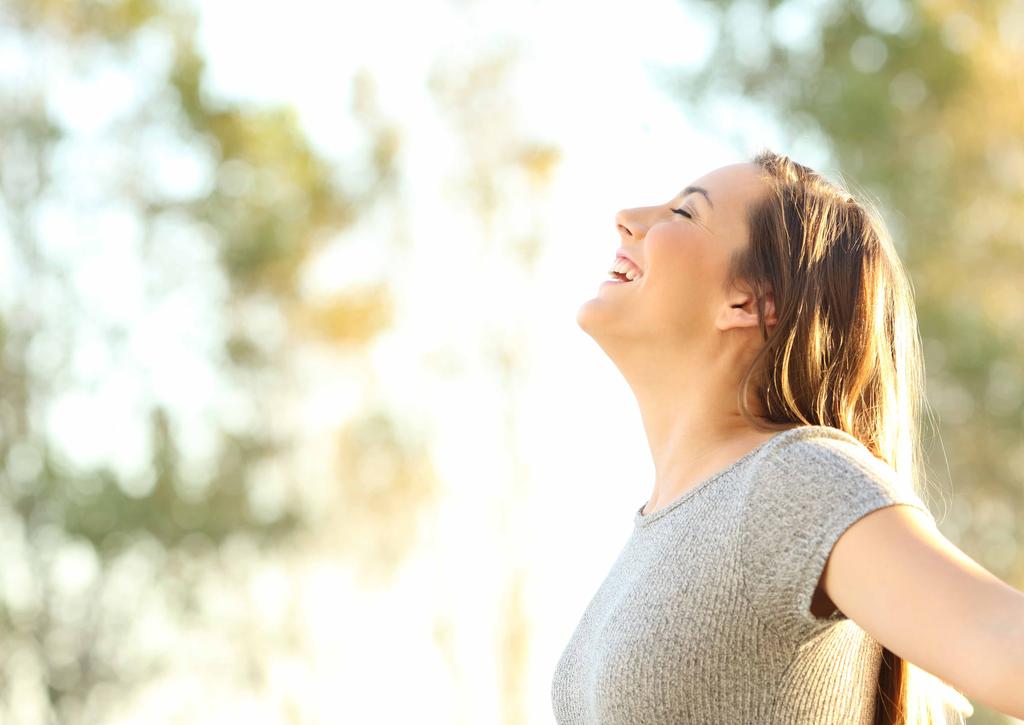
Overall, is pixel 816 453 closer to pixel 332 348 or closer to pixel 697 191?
pixel 697 191

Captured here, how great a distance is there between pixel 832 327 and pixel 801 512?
309mm

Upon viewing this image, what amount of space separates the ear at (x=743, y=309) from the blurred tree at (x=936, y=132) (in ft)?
20.6

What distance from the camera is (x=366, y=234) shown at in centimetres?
1179

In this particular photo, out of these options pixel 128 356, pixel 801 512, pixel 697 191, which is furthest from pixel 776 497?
pixel 128 356

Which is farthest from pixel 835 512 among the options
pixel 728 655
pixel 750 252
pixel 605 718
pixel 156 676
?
pixel 156 676

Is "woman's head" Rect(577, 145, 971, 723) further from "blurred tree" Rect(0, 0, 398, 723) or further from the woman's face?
"blurred tree" Rect(0, 0, 398, 723)

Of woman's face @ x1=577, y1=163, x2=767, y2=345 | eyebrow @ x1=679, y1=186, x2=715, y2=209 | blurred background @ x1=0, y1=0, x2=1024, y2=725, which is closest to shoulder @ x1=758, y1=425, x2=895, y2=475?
woman's face @ x1=577, y1=163, x2=767, y2=345

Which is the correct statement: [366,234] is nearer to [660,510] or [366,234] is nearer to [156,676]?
[156,676]

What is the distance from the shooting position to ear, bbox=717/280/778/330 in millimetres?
1344

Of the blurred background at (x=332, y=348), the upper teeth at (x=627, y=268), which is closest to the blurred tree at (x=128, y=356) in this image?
the blurred background at (x=332, y=348)

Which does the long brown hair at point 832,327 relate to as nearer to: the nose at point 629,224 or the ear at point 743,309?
the ear at point 743,309

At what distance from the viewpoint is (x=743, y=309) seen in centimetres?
136

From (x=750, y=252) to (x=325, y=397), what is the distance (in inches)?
401

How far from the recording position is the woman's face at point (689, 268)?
139 cm
